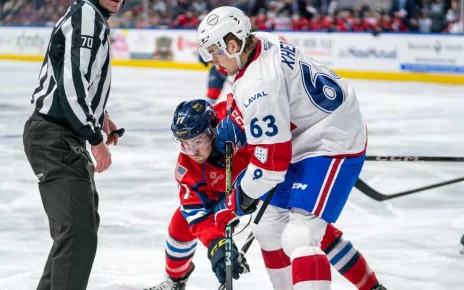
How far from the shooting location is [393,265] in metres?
3.63

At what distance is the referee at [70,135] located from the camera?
8.27ft

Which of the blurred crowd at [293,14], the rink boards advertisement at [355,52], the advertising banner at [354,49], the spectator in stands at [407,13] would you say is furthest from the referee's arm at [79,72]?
the spectator in stands at [407,13]

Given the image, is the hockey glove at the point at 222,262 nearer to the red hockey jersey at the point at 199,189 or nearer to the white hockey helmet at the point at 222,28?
the red hockey jersey at the point at 199,189

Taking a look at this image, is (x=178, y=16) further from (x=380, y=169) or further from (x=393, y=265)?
(x=393, y=265)

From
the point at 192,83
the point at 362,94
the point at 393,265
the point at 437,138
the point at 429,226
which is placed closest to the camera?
the point at 393,265

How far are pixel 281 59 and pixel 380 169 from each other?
10.9 ft

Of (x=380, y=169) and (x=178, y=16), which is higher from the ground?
(x=380, y=169)

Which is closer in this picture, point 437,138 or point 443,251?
point 443,251

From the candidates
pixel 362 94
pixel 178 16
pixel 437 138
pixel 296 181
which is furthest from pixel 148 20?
pixel 296 181

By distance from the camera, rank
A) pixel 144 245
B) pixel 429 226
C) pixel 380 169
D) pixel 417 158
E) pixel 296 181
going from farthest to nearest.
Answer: pixel 380 169 → pixel 429 226 → pixel 144 245 → pixel 417 158 → pixel 296 181

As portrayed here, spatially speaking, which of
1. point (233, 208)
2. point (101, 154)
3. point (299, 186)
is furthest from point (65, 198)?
point (299, 186)

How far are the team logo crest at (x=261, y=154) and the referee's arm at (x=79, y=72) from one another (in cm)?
50

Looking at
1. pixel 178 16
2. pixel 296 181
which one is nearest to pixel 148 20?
pixel 178 16

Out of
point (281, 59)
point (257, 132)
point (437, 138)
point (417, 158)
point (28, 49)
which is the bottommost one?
point (28, 49)
